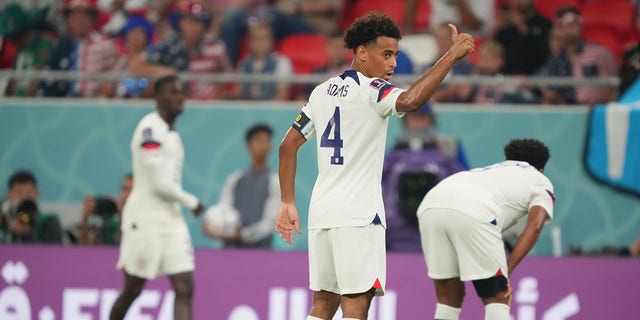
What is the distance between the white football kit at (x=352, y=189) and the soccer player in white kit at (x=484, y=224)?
1.40 meters

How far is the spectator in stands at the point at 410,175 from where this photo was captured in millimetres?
11242

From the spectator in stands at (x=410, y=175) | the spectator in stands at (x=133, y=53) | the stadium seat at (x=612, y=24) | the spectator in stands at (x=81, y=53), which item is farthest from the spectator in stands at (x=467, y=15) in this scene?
the spectator in stands at (x=81, y=53)

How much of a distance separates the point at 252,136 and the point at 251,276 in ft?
7.39

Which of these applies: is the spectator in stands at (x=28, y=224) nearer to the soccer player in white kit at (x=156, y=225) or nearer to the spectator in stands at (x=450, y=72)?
the soccer player in white kit at (x=156, y=225)

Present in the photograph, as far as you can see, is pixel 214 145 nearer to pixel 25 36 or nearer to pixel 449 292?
pixel 25 36

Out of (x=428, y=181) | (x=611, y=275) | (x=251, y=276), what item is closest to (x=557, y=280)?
(x=611, y=275)

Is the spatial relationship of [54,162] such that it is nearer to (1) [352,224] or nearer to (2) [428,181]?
(2) [428,181]

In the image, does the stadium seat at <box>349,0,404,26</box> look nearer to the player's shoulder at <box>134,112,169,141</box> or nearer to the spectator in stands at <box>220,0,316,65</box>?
the spectator in stands at <box>220,0,316,65</box>

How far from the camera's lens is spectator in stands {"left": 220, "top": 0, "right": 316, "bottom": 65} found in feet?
44.7

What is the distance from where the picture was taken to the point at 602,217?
1187 centimetres

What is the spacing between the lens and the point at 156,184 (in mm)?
9398

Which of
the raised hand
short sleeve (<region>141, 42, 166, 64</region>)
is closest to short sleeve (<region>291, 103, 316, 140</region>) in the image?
the raised hand

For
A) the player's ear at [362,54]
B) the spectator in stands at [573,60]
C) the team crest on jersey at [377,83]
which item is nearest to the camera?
the team crest on jersey at [377,83]

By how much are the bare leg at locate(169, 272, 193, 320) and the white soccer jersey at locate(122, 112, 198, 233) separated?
382 millimetres
